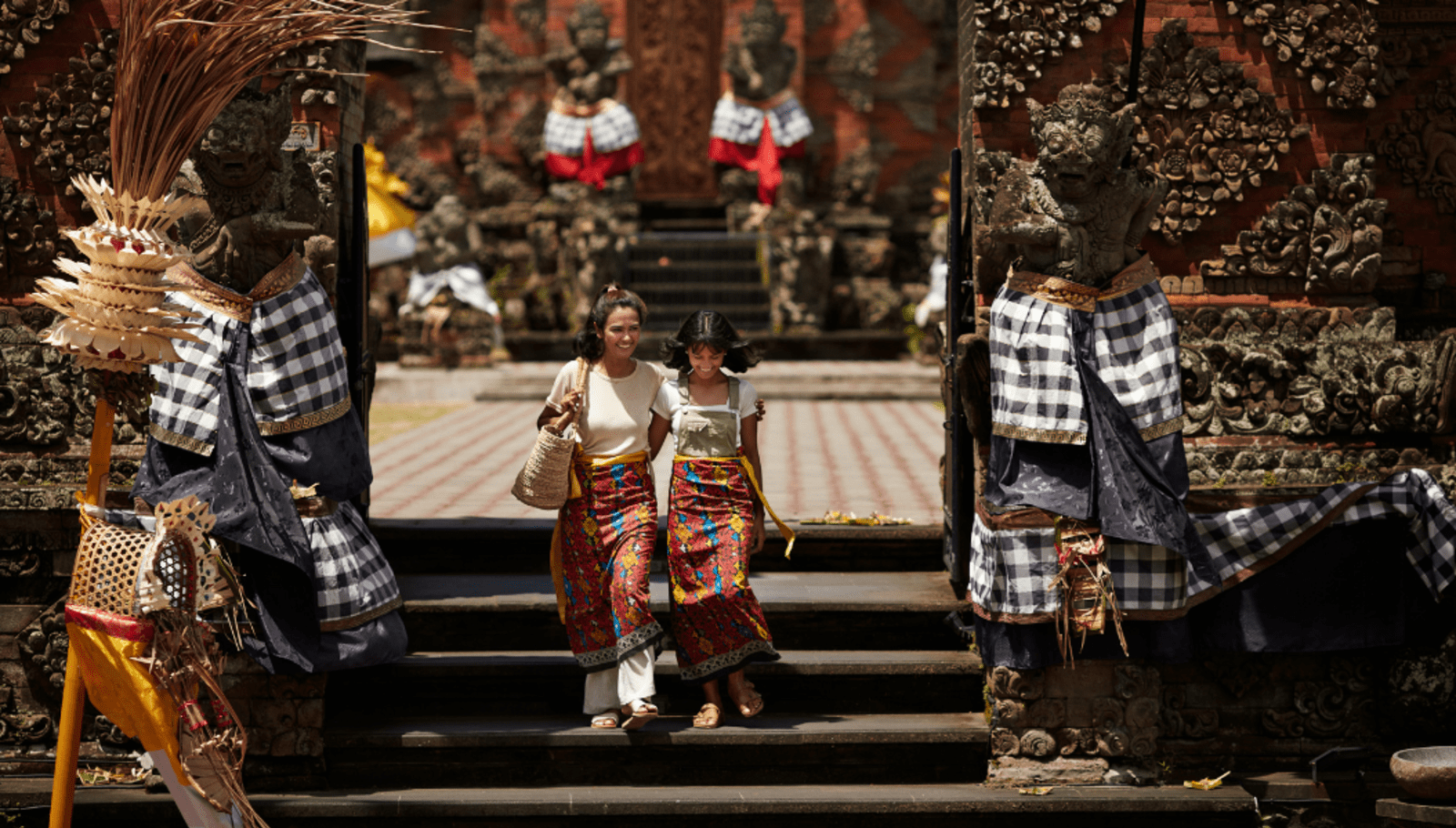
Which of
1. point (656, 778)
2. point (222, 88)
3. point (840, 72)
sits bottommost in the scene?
point (656, 778)

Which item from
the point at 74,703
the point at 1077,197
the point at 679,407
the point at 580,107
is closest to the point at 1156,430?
the point at 1077,197

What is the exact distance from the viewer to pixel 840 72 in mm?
18469

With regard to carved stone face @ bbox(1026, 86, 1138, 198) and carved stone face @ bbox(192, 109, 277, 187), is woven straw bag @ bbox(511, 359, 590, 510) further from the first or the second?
carved stone face @ bbox(1026, 86, 1138, 198)

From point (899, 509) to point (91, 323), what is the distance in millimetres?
4414

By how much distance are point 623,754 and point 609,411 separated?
1.27 metres

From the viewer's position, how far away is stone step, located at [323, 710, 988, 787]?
5395 mm

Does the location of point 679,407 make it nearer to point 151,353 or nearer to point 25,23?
point 151,353

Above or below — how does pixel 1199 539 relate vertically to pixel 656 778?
above

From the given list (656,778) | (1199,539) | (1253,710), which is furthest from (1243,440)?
(656,778)

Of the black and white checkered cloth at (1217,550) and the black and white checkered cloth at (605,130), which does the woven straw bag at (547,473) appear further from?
the black and white checkered cloth at (605,130)

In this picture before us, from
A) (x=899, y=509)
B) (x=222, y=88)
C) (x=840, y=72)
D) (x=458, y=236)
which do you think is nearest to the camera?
(x=222, y=88)

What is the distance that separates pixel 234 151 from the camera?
5.18m

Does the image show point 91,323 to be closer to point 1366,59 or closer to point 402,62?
point 1366,59

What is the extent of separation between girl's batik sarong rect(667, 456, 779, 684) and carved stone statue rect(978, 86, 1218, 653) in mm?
955
